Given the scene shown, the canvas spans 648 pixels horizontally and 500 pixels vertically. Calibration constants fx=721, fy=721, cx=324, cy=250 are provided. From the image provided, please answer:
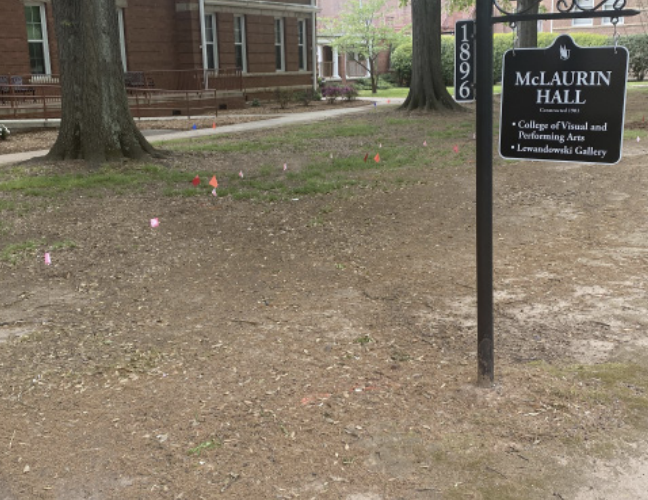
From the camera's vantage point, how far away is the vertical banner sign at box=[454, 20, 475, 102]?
3.59 metres

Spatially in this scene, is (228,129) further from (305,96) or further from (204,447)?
(204,447)

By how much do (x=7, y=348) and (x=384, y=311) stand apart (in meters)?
2.57

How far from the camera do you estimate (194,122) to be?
20.1m

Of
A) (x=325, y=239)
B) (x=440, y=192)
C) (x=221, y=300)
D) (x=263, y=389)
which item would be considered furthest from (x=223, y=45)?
(x=263, y=389)

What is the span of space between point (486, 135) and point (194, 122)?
17.4 meters

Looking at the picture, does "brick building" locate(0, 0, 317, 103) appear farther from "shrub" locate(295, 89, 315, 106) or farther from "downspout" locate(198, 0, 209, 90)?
"shrub" locate(295, 89, 315, 106)

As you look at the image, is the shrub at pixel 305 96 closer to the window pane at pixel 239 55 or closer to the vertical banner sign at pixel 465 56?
the window pane at pixel 239 55

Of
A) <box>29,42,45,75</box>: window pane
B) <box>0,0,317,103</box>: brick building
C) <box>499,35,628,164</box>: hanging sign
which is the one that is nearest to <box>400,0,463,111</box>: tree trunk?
<box>0,0,317,103</box>: brick building

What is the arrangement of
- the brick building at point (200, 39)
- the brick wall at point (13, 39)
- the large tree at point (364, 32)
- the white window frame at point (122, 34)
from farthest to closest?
the large tree at point (364, 32)
the white window frame at point (122, 34)
the brick building at point (200, 39)
the brick wall at point (13, 39)

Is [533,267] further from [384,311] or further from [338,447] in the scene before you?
[338,447]

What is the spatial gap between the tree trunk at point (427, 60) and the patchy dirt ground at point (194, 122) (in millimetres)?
4632

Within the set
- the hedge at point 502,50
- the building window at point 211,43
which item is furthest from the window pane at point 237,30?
the hedge at point 502,50

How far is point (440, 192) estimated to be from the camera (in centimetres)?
941

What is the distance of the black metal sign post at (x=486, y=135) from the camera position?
3312mm
